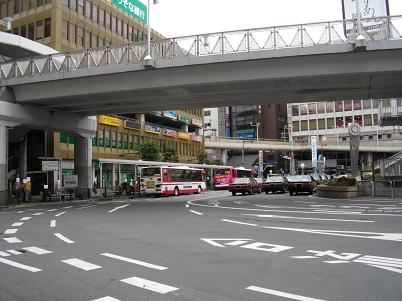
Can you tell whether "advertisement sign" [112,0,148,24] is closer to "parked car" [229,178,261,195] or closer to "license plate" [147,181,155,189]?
"license plate" [147,181,155,189]

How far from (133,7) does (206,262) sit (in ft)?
81.5

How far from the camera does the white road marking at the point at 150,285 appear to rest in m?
6.03

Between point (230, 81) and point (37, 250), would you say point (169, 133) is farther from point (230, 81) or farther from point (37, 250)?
point (37, 250)

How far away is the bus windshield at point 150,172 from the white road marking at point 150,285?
3230 cm

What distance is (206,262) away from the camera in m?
7.97

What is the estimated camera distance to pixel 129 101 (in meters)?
29.7

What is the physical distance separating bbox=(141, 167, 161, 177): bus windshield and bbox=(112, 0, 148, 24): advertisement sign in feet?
42.5

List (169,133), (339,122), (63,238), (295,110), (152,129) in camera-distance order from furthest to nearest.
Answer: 1. (295,110)
2. (339,122)
3. (169,133)
4. (152,129)
5. (63,238)

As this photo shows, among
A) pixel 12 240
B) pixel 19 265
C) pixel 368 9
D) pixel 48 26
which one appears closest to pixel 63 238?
pixel 12 240

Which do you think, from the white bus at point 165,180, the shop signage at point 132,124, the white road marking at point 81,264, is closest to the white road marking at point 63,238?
the white road marking at point 81,264

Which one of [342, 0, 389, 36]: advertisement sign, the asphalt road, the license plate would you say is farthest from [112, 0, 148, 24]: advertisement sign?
the asphalt road

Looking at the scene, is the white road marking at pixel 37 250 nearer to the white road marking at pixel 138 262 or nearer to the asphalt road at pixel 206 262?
the asphalt road at pixel 206 262

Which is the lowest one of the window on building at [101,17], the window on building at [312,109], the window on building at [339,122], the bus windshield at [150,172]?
the bus windshield at [150,172]

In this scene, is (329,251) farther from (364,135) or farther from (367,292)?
(364,135)
